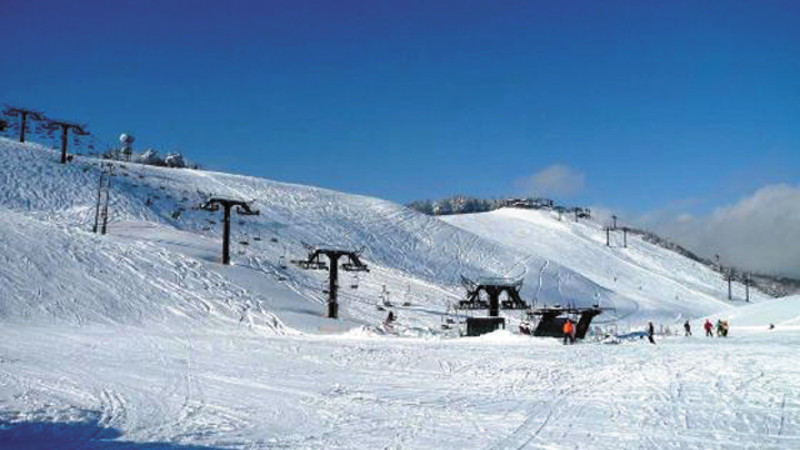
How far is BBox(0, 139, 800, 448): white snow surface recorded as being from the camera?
37.7 feet

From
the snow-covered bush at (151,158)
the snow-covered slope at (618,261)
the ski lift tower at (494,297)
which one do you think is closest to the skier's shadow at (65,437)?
the ski lift tower at (494,297)

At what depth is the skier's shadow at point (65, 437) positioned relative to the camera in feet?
32.3

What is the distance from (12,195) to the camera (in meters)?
57.3

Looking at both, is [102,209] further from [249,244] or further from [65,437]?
[65,437]

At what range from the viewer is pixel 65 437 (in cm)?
1035

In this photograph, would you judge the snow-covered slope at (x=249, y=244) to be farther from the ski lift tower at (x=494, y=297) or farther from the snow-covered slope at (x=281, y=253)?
the ski lift tower at (x=494, y=297)

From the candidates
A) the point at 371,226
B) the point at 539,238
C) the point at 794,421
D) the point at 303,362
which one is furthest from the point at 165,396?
the point at 539,238

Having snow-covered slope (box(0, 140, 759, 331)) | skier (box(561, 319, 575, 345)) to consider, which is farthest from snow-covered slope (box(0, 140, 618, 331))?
skier (box(561, 319, 575, 345))

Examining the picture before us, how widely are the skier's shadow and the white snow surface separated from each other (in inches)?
2.1

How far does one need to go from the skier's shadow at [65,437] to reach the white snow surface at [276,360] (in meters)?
0.05

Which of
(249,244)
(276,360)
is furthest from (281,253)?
A: (276,360)

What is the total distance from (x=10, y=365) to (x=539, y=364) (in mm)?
13903

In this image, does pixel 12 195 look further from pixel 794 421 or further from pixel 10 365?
pixel 794 421

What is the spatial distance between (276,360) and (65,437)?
1092cm
